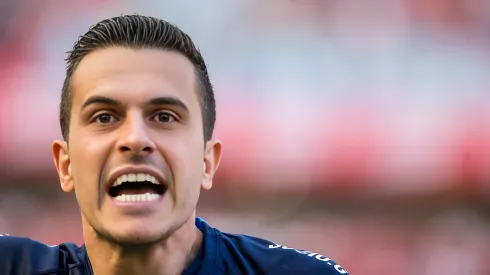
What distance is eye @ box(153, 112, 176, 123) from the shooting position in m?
1.72

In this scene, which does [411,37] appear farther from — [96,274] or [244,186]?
[96,274]

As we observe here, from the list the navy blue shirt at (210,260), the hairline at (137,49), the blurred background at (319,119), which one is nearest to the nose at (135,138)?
the hairline at (137,49)

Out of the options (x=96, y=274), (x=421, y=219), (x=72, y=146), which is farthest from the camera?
(x=421, y=219)

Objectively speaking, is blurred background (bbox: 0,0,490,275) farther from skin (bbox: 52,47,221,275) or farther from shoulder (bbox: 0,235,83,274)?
skin (bbox: 52,47,221,275)

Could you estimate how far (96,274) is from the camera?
188cm

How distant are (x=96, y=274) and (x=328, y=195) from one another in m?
1.99

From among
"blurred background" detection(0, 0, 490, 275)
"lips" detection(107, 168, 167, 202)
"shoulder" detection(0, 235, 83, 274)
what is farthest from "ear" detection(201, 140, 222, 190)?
"blurred background" detection(0, 0, 490, 275)

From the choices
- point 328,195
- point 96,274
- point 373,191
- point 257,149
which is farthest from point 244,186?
point 96,274

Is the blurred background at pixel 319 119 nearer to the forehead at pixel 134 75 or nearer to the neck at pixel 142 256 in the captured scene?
the neck at pixel 142 256

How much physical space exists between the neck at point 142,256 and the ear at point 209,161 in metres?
0.12

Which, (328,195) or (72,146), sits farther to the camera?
(328,195)

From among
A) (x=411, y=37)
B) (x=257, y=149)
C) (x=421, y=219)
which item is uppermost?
(x=411, y=37)

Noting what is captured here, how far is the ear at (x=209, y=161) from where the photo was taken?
1920 mm

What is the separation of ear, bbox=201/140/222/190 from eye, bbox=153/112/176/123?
0.68 ft
